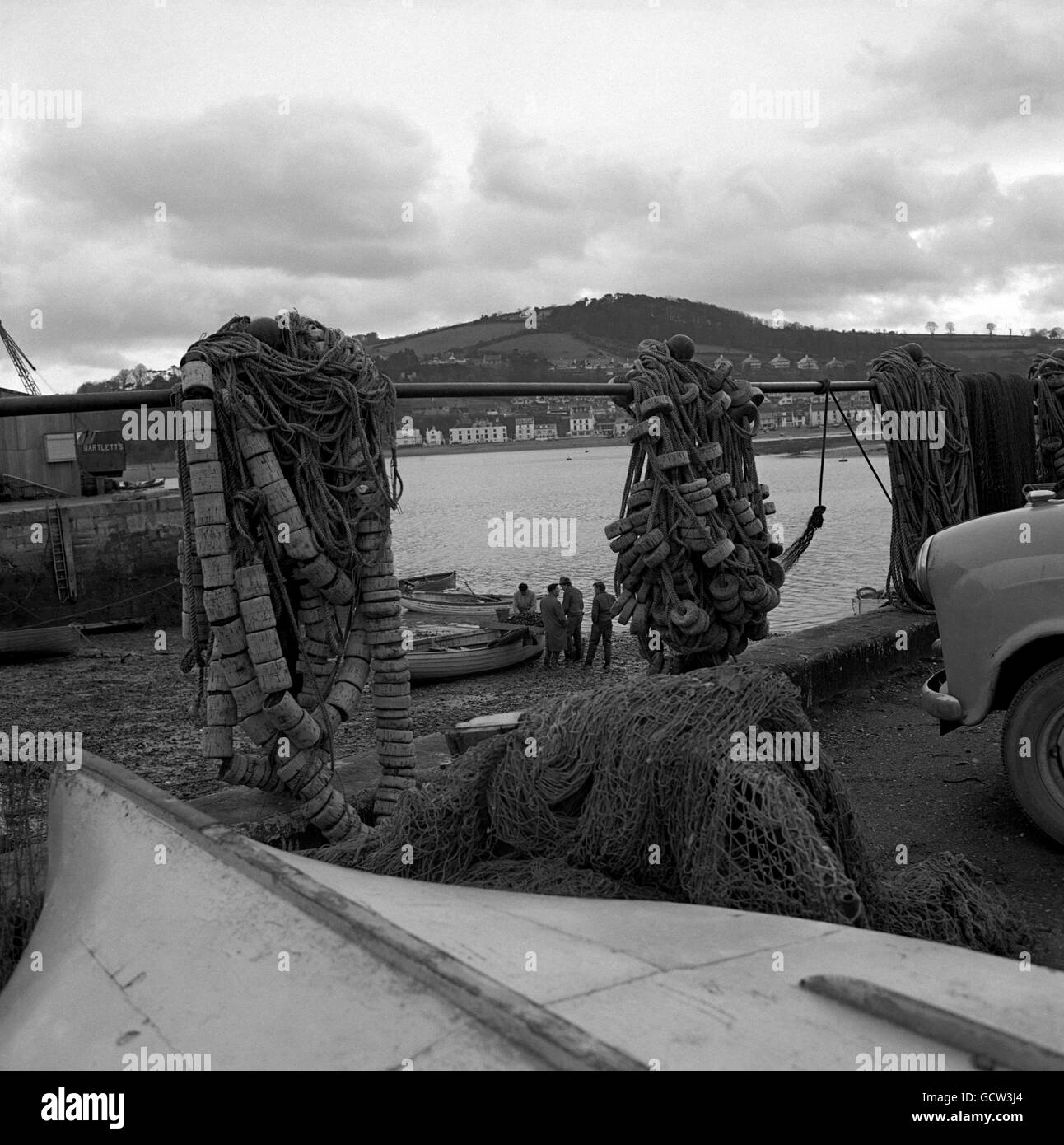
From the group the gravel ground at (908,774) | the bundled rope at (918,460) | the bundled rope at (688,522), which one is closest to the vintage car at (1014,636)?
the gravel ground at (908,774)

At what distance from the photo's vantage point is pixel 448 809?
462cm

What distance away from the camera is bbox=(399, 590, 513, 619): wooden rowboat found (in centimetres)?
3069

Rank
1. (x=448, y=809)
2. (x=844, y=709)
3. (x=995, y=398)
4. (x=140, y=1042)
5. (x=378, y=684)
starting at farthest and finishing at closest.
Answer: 1. (x=995, y=398)
2. (x=844, y=709)
3. (x=378, y=684)
4. (x=448, y=809)
5. (x=140, y=1042)

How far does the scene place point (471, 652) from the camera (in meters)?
23.2

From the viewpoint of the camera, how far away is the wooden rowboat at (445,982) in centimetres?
242

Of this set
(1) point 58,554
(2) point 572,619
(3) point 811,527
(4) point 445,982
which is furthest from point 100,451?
(4) point 445,982

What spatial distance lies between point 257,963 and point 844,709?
6448mm

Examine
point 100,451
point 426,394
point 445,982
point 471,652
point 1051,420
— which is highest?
point 100,451

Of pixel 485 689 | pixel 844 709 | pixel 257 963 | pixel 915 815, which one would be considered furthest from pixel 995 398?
pixel 485 689

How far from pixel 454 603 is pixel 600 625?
9.54 m

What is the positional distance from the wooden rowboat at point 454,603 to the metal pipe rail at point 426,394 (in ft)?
72.8

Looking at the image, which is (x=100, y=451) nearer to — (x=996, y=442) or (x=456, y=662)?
(x=456, y=662)

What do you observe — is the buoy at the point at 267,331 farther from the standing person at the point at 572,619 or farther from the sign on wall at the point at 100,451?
the sign on wall at the point at 100,451

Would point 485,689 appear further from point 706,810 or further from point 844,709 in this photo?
point 706,810
